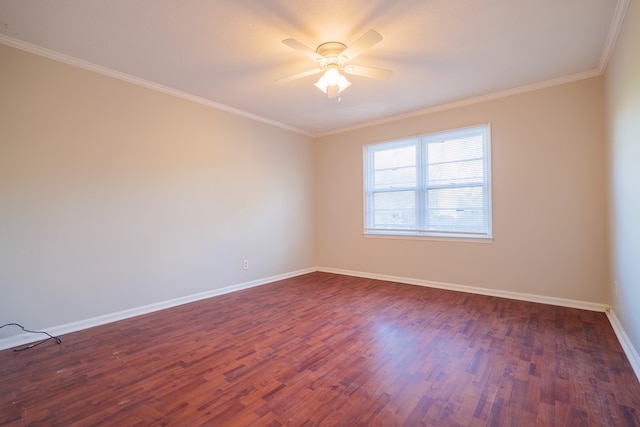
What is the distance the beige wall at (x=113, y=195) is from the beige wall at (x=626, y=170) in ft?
13.4

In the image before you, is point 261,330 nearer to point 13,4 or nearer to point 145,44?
point 145,44

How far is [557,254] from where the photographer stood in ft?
11.1

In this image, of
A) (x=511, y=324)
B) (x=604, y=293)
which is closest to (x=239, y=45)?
(x=511, y=324)

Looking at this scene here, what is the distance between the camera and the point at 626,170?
2.27 m

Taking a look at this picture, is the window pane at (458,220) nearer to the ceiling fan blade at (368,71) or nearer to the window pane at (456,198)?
the window pane at (456,198)

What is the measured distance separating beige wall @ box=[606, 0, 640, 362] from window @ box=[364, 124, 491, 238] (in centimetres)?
124

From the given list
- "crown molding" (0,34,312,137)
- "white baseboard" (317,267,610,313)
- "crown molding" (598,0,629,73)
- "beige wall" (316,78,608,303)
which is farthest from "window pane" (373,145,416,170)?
"crown molding" (598,0,629,73)

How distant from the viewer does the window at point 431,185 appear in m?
3.91

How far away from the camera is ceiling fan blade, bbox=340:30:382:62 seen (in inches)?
83.2

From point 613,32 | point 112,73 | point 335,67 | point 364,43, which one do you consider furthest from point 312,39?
point 613,32

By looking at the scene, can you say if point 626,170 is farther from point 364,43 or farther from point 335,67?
point 335,67

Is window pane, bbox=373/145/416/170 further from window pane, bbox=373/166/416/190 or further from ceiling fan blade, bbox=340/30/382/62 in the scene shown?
ceiling fan blade, bbox=340/30/382/62

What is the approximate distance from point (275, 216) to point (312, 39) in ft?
9.49

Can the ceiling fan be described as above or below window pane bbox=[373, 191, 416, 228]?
above
